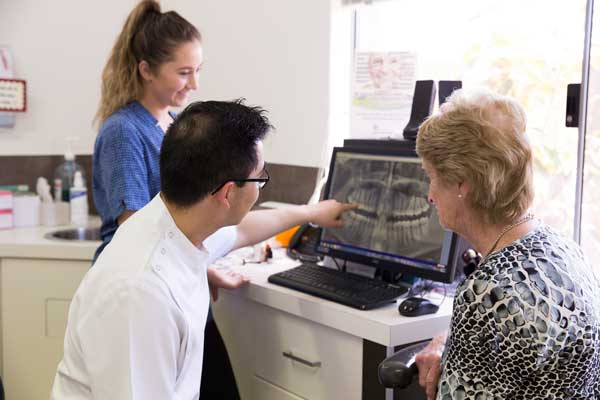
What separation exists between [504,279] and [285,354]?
3.06 feet

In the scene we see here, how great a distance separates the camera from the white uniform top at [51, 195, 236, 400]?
1395 mm

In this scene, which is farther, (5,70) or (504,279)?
(5,70)

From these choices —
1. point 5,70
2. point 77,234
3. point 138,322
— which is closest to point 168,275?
point 138,322

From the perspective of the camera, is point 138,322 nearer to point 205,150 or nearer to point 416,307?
point 205,150

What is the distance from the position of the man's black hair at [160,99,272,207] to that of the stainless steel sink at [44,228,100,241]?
1.74 meters

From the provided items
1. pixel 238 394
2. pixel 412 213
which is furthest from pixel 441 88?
pixel 238 394

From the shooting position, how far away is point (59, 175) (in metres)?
3.43

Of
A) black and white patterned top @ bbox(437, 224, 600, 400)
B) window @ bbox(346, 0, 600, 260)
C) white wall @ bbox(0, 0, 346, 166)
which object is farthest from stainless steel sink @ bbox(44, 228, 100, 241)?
black and white patterned top @ bbox(437, 224, 600, 400)

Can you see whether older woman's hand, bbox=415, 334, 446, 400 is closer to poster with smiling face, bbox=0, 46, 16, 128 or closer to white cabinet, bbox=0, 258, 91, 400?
white cabinet, bbox=0, 258, 91, 400

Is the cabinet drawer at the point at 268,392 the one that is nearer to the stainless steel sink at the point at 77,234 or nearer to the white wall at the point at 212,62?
the white wall at the point at 212,62

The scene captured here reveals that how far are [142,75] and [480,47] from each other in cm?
106

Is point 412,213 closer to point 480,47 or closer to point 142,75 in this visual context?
point 480,47

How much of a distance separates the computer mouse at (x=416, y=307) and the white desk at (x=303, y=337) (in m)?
0.02

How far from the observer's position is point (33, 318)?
9.81 ft
